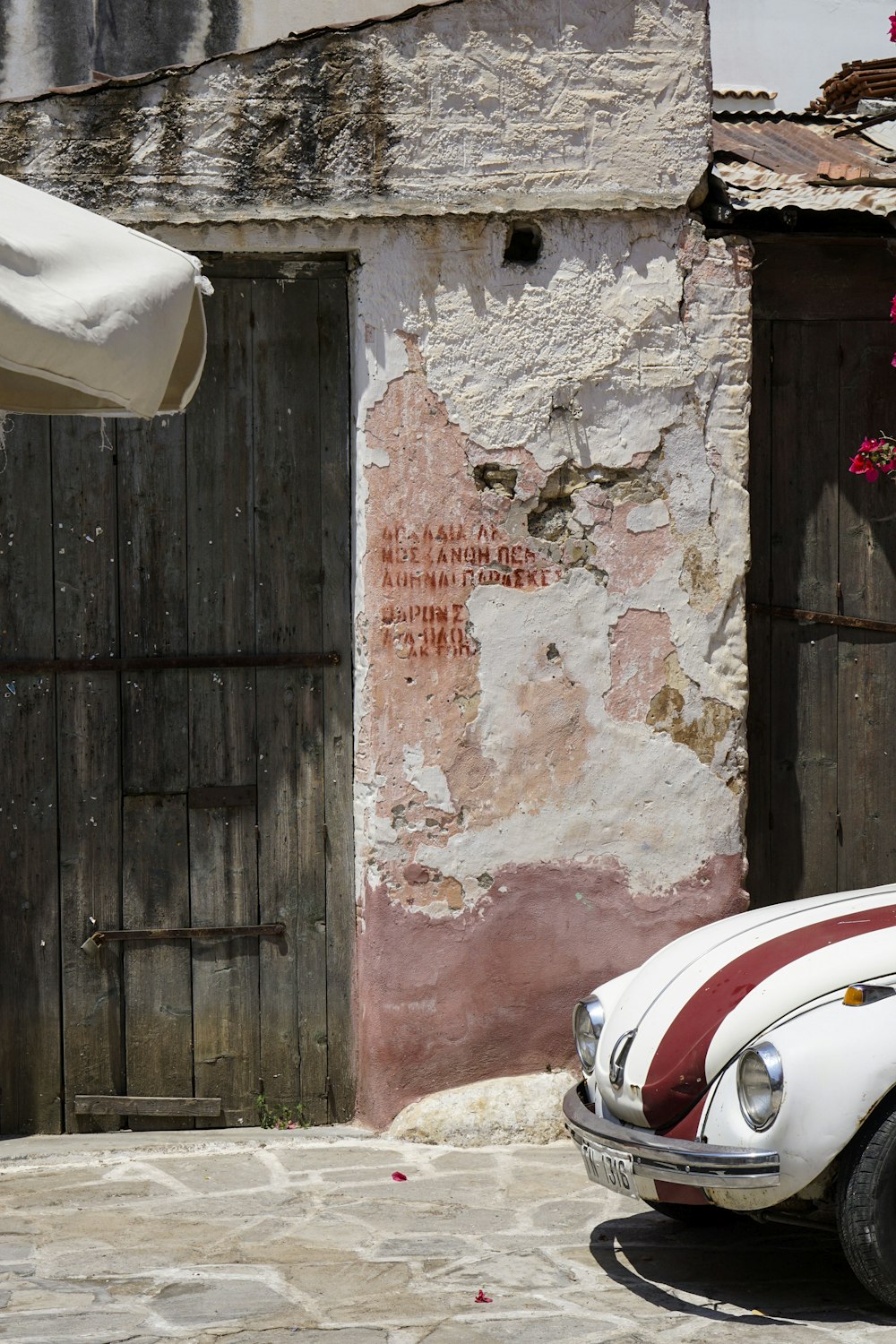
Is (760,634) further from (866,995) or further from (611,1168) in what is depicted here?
(611,1168)

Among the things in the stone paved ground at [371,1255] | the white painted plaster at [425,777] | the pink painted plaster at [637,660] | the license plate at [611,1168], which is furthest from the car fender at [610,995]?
the pink painted plaster at [637,660]

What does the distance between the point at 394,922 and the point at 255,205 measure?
2.52m

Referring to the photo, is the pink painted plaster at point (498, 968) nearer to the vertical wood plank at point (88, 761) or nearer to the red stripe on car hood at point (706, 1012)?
the vertical wood plank at point (88, 761)

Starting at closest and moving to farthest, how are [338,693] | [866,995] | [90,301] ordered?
1. [90,301]
2. [866,995]
3. [338,693]

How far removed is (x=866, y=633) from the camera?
5.91 meters

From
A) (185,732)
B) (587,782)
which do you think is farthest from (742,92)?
(185,732)

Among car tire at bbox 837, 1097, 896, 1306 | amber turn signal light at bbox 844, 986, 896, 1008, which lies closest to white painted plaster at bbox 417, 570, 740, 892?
amber turn signal light at bbox 844, 986, 896, 1008

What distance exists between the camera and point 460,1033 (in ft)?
17.9

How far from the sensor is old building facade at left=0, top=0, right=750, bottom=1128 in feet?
17.6

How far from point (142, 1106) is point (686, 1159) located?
Result: 242 centimetres

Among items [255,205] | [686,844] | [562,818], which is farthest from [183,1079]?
[255,205]

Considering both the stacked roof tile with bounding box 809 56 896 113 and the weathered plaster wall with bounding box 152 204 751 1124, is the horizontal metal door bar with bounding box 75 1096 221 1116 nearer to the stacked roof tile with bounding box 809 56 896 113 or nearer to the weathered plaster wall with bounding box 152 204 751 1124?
the weathered plaster wall with bounding box 152 204 751 1124

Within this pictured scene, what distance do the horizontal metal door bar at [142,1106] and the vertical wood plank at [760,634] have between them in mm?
2166

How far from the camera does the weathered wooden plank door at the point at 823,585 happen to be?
582 cm
